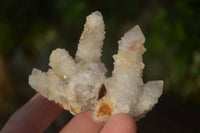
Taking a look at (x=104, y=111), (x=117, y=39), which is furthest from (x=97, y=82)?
(x=117, y=39)

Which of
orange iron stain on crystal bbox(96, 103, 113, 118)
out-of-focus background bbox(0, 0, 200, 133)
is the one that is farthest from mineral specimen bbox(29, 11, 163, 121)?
out-of-focus background bbox(0, 0, 200, 133)

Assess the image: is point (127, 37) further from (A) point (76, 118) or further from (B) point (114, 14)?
(B) point (114, 14)

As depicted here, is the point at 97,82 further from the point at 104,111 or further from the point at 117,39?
the point at 117,39

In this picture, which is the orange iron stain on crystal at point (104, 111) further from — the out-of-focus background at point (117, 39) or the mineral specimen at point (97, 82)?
the out-of-focus background at point (117, 39)

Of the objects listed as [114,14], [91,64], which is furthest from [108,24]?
[91,64]

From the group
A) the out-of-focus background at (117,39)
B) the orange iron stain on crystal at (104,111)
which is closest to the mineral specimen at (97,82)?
the orange iron stain on crystal at (104,111)

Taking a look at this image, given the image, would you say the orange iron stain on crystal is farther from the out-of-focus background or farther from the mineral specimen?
the out-of-focus background
